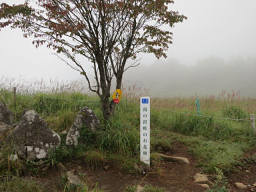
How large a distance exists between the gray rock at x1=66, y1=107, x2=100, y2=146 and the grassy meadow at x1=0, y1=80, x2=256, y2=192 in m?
0.14

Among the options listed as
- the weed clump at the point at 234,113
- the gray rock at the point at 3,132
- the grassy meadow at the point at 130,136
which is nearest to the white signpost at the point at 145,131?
the grassy meadow at the point at 130,136

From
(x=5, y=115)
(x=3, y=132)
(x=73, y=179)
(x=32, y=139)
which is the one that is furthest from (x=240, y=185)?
(x=5, y=115)

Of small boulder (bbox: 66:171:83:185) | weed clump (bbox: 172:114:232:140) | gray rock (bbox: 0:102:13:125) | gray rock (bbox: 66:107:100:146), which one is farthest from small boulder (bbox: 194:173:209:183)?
gray rock (bbox: 0:102:13:125)

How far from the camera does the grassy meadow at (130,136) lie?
3816mm

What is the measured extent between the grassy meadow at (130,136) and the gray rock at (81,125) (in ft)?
0.47

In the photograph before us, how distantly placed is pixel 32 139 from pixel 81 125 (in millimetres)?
1042

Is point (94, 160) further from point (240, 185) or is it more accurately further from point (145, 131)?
point (240, 185)

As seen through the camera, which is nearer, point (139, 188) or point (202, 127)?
point (139, 188)

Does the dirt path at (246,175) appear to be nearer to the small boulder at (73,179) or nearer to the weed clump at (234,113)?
the small boulder at (73,179)

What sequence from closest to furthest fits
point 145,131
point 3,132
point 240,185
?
point 240,185
point 145,131
point 3,132

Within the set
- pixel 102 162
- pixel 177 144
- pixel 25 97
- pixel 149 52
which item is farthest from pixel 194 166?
pixel 25 97

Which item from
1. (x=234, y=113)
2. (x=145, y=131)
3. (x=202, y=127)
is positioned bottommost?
(x=202, y=127)

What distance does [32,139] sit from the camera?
388 centimetres

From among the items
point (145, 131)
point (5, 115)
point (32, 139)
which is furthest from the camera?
point (5, 115)
